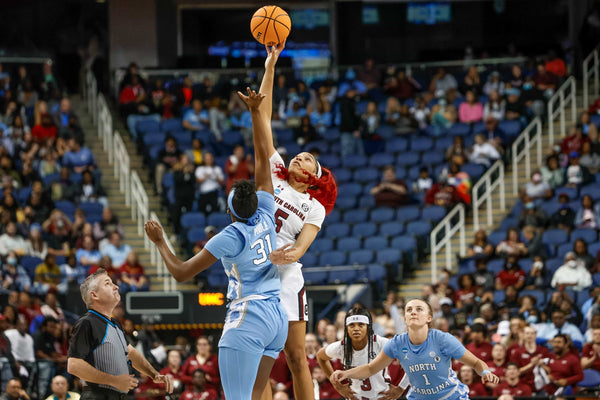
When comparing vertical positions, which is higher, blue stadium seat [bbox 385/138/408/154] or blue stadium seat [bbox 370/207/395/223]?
blue stadium seat [bbox 385/138/408/154]

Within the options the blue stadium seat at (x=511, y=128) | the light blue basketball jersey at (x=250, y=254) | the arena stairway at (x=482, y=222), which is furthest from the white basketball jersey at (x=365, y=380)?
the blue stadium seat at (x=511, y=128)

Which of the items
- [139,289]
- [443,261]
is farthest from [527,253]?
[139,289]

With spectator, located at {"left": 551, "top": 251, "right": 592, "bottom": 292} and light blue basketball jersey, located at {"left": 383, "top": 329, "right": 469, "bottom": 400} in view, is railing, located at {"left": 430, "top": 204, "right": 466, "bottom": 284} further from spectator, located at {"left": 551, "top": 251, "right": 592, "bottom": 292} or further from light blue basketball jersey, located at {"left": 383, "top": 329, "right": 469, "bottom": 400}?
light blue basketball jersey, located at {"left": 383, "top": 329, "right": 469, "bottom": 400}

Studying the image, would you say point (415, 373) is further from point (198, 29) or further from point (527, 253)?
point (198, 29)

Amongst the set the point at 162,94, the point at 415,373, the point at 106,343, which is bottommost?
the point at 415,373

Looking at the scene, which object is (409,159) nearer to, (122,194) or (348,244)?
(348,244)

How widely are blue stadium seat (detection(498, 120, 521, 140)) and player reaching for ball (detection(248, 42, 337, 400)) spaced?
11.5 meters

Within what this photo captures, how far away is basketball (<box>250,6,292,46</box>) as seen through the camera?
730cm

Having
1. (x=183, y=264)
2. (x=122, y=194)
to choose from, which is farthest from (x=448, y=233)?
(x=183, y=264)

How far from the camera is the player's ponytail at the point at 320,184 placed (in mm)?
6914

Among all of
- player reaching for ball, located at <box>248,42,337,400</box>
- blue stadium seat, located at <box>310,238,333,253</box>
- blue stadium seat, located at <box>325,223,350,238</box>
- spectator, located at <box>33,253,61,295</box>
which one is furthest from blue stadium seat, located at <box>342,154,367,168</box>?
player reaching for ball, located at <box>248,42,337,400</box>

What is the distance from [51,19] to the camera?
75.3ft

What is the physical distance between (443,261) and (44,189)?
7.14 m

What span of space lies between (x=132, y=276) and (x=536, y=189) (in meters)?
6.83
